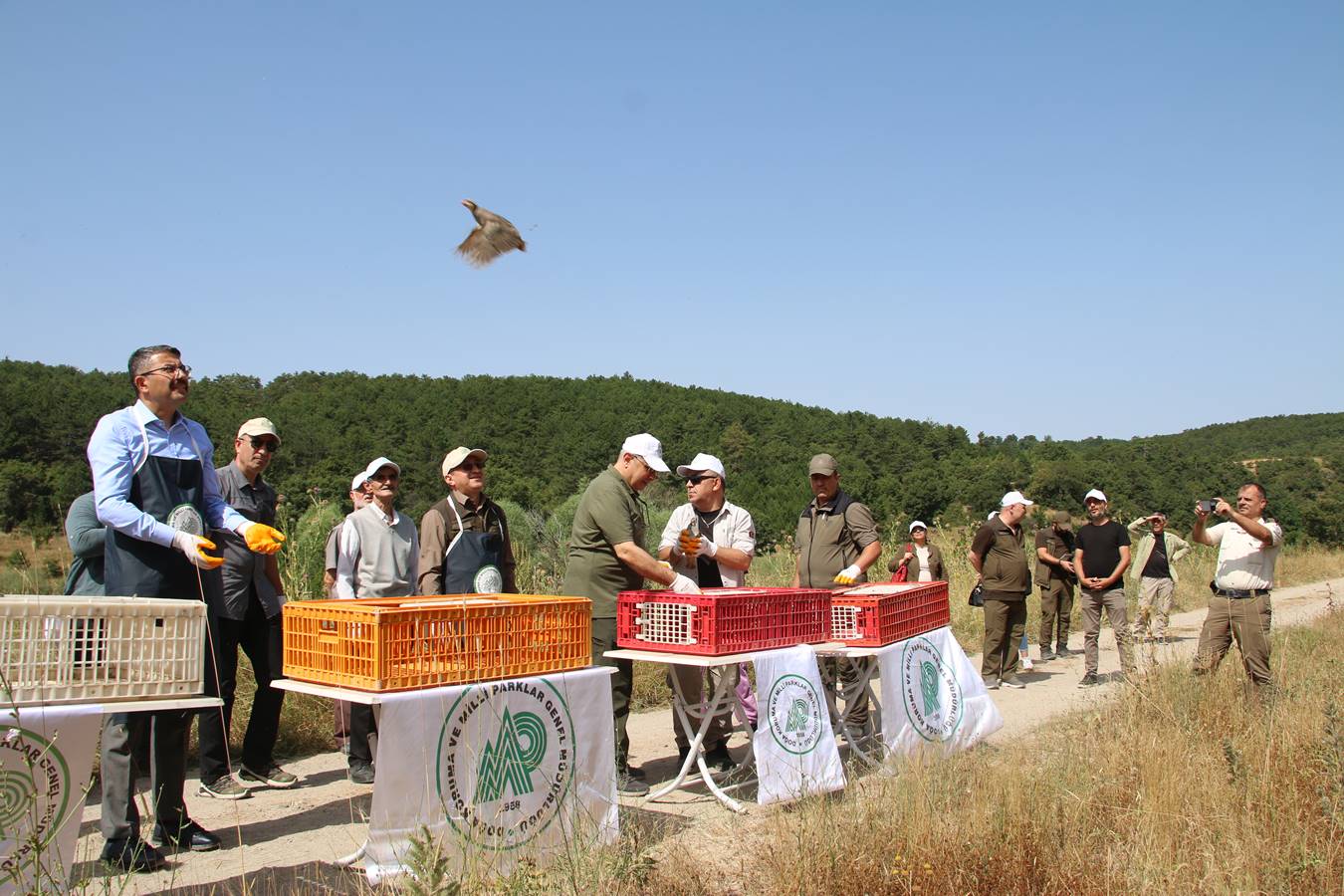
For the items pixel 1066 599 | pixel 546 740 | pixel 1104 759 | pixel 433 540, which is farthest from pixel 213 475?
pixel 1066 599

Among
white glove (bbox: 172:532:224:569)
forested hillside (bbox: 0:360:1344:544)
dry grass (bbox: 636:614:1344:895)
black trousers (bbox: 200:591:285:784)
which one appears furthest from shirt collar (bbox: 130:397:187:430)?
forested hillside (bbox: 0:360:1344:544)

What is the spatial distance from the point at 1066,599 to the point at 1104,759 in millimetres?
7410

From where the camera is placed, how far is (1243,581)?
682 centimetres

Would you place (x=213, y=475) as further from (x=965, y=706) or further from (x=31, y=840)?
(x=965, y=706)

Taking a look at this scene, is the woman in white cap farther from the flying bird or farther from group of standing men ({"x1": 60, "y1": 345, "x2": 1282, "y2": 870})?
the flying bird

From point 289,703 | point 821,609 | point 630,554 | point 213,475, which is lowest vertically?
point 289,703

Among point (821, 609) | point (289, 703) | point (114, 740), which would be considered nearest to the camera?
point (114, 740)

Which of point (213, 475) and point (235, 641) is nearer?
point (213, 475)

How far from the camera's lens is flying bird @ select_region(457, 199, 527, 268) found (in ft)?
15.9

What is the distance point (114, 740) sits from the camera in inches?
158

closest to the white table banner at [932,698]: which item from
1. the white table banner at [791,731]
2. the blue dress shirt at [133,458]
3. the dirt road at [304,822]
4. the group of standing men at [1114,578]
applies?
the white table banner at [791,731]

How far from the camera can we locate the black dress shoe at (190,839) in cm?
428

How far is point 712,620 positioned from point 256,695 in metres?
2.91

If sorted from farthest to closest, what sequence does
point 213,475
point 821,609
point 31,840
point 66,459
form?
point 66,459, point 821,609, point 213,475, point 31,840
